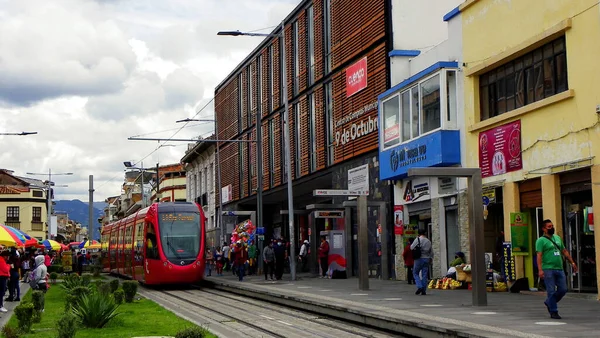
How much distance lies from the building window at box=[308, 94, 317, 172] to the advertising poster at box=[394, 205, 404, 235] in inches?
406

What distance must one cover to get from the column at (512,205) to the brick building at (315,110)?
9094mm

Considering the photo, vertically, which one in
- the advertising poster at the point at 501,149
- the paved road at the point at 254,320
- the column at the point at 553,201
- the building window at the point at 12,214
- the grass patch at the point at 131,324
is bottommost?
the paved road at the point at 254,320

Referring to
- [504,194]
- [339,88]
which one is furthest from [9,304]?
[339,88]

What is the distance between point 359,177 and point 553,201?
47.0 ft

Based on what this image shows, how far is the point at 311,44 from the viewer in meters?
42.0

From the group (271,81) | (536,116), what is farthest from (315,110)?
(536,116)

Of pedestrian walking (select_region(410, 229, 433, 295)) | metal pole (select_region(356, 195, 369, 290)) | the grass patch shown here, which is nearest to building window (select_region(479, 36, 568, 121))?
metal pole (select_region(356, 195, 369, 290))

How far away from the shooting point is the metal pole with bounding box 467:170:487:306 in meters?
18.6

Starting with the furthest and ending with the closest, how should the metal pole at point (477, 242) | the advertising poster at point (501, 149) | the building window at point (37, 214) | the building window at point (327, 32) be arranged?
the building window at point (37, 214), the building window at point (327, 32), the advertising poster at point (501, 149), the metal pole at point (477, 242)

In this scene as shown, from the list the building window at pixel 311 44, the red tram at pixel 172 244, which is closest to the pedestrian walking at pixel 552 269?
the red tram at pixel 172 244

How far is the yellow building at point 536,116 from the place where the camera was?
2041 centimetres

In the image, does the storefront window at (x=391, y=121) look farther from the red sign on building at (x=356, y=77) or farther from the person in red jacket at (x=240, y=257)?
the person in red jacket at (x=240, y=257)

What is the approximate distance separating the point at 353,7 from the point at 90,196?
3675cm

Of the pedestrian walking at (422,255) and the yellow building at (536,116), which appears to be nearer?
the yellow building at (536,116)
